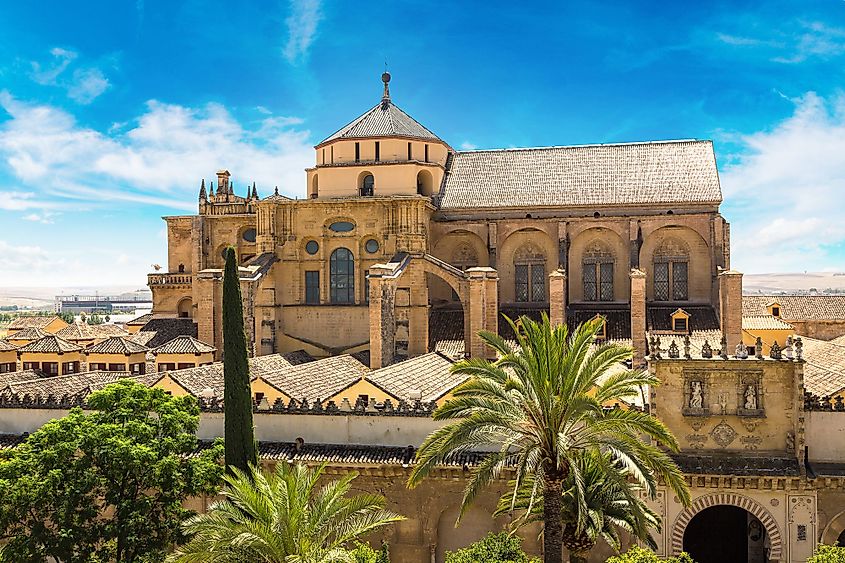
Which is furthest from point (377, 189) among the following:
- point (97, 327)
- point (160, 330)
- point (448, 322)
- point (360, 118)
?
point (97, 327)

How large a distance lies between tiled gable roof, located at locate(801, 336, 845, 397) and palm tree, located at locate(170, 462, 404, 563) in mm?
15466

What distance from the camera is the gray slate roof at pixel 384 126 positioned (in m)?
41.5

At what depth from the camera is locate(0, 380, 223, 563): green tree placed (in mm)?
18875

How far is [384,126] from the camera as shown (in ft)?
137

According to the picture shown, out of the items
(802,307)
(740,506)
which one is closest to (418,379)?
Result: (740,506)

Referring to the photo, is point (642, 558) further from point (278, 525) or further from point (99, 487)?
point (99, 487)

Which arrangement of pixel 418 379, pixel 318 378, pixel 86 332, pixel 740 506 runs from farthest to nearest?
pixel 86 332
pixel 318 378
pixel 418 379
pixel 740 506

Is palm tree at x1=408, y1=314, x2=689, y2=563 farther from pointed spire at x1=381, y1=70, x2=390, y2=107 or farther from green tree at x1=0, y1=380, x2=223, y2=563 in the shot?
pointed spire at x1=381, y1=70, x2=390, y2=107

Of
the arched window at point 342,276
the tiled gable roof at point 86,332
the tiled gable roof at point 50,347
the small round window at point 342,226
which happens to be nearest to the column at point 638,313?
the arched window at point 342,276

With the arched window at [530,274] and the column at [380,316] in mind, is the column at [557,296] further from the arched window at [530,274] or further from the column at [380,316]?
the column at [380,316]

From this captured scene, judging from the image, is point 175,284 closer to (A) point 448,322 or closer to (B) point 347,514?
(A) point 448,322

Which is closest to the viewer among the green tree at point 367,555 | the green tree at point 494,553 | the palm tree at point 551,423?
the palm tree at point 551,423

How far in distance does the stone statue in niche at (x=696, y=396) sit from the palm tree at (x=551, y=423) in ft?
16.3

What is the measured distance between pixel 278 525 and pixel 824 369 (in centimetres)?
2296
